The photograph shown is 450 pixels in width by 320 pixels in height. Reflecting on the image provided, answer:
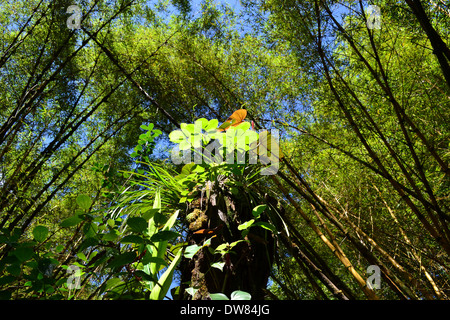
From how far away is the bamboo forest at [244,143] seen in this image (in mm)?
861

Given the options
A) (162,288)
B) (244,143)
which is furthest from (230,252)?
(244,143)

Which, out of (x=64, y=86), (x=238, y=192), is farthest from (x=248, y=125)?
(x=64, y=86)

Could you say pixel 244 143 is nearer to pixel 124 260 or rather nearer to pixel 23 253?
pixel 124 260

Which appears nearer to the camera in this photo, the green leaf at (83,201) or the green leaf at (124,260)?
the green leaf at (124,260)

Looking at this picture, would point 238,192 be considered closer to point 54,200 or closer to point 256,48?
point 256,48

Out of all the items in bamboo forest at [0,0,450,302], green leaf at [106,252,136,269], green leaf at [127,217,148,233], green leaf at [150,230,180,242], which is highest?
bamboo forest at [0,0,450,302]

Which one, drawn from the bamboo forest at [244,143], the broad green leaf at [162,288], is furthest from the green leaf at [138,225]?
the broad green leaf at [162,288]

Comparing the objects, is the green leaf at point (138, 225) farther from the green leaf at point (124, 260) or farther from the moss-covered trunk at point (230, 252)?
the moss-covered trunk at point (230, 252)

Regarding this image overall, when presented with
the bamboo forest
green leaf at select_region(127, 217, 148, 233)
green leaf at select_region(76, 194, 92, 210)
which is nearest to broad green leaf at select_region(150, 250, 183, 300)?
the bamboo forest

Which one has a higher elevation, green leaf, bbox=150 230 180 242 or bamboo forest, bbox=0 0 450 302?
bamboo forest, bbox=0 0 450 302

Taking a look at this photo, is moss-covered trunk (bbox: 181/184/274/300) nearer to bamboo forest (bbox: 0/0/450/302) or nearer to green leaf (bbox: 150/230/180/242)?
bamboo forest (bbox: 0/0/450/302)

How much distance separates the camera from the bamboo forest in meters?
0.86

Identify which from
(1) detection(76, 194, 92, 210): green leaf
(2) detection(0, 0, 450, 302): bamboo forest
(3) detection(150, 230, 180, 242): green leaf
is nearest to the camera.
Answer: (3) detection(150, 230, 180, 242): green leaf
